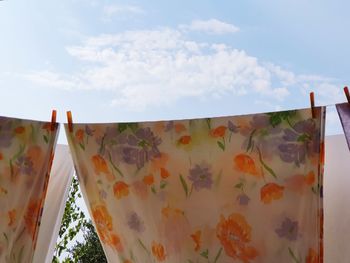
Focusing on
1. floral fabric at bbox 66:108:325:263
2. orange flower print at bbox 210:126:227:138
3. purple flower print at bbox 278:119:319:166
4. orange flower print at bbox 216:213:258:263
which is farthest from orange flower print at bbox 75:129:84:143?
purple flower print at bbox 278:119:319:166

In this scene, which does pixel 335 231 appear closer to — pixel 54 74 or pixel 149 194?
pixel 149 194

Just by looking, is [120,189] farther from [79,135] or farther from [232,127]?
[232,127]

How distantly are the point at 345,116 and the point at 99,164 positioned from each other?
877 mm

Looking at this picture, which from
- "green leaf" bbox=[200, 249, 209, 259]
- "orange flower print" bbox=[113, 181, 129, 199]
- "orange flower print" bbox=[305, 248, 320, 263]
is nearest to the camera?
"orange flower print" bbox=[305, 248, 320, 263]

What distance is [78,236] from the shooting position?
244 centimetres

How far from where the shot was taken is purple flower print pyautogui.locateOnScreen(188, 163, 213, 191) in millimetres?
1668

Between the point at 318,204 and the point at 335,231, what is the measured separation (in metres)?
0.13

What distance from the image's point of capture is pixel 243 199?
1.62 metres

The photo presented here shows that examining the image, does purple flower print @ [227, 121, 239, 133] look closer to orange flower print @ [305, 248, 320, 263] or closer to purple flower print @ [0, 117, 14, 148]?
orange flower print @ [305, 248, 320, 263]

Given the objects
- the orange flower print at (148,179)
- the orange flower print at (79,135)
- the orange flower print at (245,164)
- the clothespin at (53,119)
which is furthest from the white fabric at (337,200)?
the clothespin at (53,119)

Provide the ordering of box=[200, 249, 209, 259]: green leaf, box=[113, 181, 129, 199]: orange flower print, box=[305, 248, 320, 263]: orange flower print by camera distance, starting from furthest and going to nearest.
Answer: box=[113, 181, 129, 199]: orange flower print
box=[200, 249, 209, 259]: green leaf
box=[305, 248, 320, 263]: orange flower print

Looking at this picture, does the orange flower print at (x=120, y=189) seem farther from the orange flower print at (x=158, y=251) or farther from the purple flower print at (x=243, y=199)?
the purple flower print at (x=243, y=199)

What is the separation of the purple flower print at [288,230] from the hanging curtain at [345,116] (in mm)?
315

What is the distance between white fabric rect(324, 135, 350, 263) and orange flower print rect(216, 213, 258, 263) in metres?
0.25
